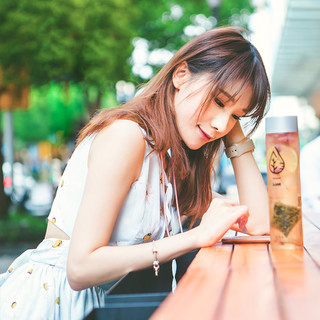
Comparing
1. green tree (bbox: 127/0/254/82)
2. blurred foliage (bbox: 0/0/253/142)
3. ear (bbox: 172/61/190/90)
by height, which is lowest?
ear (bbox: 172/61/190/90)

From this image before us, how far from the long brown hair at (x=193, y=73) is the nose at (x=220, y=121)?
72 millimetres

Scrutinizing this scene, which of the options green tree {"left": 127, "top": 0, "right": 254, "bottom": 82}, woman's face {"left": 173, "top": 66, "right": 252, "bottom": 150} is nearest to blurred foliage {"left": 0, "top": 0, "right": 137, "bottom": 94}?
green tree {"left": 127, "top": 0, "right": 254, "bottom": 82}

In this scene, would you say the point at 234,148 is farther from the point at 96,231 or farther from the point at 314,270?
the point at 314,270

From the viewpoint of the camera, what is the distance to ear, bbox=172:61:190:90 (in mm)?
1993

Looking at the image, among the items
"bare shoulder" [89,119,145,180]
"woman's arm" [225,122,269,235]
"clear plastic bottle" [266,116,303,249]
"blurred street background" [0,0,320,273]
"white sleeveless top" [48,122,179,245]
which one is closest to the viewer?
"clear plastic bottle" [266,116,303,249]

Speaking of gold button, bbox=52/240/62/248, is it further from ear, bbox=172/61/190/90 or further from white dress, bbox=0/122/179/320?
ear, bbox=172/61/190/90

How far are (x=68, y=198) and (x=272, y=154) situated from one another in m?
0.78

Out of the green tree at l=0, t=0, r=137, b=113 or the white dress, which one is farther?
the green tree at l=0, t=0, r=137, b=113

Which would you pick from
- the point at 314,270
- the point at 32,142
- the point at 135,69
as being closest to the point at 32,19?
the point at 135,69

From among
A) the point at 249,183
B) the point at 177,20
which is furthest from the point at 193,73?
the point at 177,20

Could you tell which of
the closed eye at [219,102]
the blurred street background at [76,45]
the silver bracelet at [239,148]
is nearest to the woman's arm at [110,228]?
the closed eye at [219,102]

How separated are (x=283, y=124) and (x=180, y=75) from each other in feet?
2.03

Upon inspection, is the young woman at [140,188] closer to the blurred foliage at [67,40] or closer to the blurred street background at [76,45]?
the blurred street background at [76,45]

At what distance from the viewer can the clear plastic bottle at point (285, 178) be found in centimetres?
150
